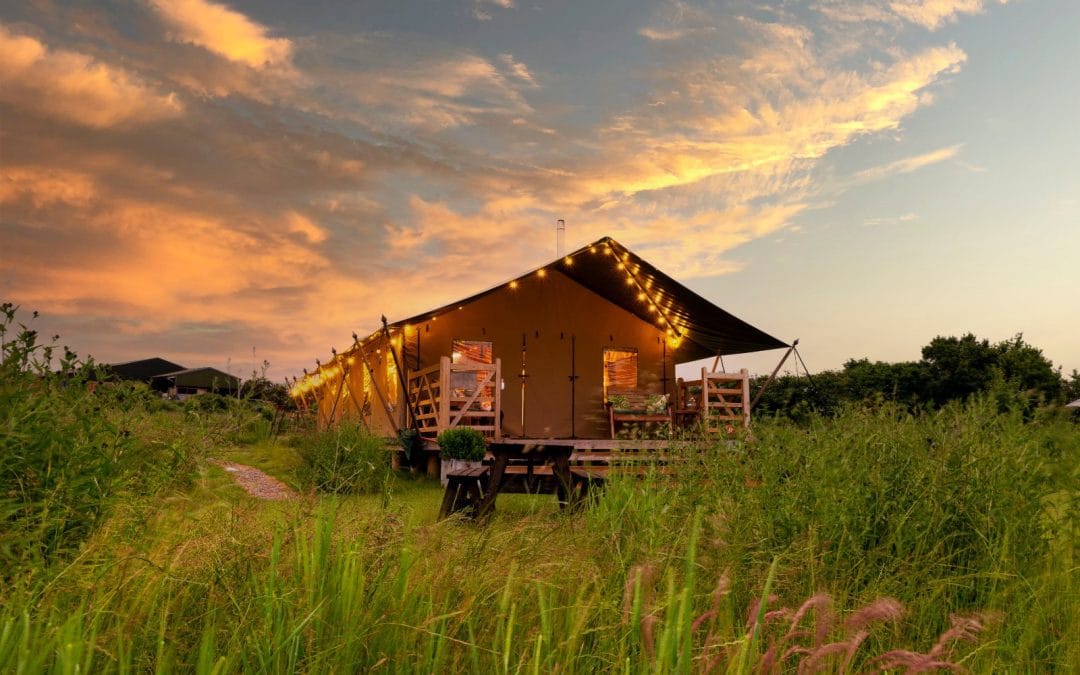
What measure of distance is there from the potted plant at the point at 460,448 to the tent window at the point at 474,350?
3785 millimetres

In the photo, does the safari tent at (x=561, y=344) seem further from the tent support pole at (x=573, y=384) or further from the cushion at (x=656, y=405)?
the cushion at (x=656, y=405)

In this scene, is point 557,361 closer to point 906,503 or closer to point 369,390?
point 369,390

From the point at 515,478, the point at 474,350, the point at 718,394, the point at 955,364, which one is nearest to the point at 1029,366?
the point at 955,364

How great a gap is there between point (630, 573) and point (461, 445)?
328 inches

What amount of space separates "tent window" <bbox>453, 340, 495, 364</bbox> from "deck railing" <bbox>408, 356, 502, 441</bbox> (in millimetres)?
317

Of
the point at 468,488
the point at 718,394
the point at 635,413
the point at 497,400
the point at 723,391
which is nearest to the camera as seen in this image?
the point at 468,488

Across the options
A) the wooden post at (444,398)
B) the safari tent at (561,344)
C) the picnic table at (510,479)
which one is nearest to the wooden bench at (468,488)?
the picnic table at (510,479)

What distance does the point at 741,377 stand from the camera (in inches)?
535

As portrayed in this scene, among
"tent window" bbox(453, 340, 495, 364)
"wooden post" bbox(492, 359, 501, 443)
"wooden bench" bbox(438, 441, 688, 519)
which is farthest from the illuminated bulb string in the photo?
"wooden bench" bbox(438, 441, 688, 519)

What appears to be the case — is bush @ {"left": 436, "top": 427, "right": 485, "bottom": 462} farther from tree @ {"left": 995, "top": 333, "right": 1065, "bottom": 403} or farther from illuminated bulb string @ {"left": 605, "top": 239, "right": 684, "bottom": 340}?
tree @ {"left": 995, "top": 333, "right": 1065, "bottom": 403}

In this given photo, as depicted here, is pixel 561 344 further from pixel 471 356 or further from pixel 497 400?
pixel 497 400

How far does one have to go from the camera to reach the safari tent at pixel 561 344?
1329 cm

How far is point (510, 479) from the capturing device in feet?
22.0

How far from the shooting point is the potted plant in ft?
33.8
